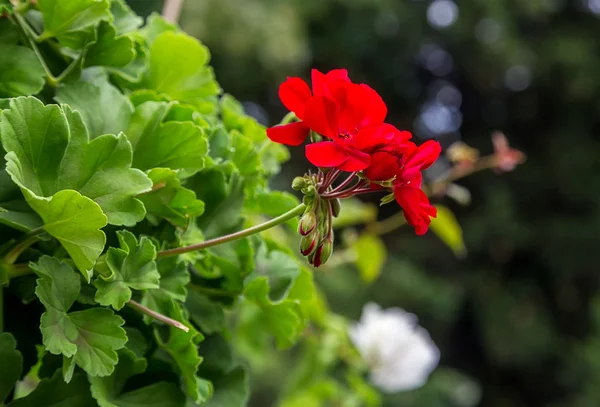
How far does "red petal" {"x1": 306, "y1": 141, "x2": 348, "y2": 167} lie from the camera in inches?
8.6

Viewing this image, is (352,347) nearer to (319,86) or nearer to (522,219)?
(319,86)

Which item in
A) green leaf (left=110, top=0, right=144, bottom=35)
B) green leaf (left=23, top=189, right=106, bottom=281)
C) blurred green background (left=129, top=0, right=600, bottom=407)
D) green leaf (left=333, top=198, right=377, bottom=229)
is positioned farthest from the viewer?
blurred green background (left=129, top=0, right=600, bottom=407)

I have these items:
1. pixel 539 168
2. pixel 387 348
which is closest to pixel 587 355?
pixel 539 168

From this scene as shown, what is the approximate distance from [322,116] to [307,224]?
0.12ft

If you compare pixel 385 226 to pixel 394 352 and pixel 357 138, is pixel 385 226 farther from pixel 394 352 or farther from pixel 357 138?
pixel 357 138

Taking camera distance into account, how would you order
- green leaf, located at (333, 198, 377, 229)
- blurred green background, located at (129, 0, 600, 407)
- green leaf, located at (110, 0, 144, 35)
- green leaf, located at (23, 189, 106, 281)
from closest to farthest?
1. green leaf, located at (23, 189, 106, 281)
2. green leaf, located at (110, 0, 144, 35)
3. green leaf, located at (333, 198, 377, 229)
4. blurred green background, located at (129, 0, 600, 407)

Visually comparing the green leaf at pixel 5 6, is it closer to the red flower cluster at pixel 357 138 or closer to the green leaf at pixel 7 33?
the green leaf at pixel 7 33

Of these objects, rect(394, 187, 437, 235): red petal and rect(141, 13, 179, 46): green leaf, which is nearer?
rect(394, 187, 437, 235): red petal

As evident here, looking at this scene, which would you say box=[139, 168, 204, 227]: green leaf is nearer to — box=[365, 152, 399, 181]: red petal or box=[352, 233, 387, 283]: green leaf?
box=[365, 152, 399, 181]: red petal

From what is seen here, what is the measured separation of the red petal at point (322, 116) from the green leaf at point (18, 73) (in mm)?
110

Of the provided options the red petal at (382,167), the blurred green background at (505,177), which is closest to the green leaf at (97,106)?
the red petal at (382,167)

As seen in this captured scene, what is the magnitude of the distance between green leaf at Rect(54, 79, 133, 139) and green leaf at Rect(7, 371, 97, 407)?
0.30 feet

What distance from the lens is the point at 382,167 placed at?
0.22 metres

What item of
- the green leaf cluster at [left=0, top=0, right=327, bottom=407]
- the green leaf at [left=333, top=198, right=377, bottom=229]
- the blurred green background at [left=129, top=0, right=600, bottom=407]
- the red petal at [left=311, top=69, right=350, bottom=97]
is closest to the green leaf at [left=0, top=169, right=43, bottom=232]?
the green leaf cluster at [left=0, top=0, right=327, bottom=407]
